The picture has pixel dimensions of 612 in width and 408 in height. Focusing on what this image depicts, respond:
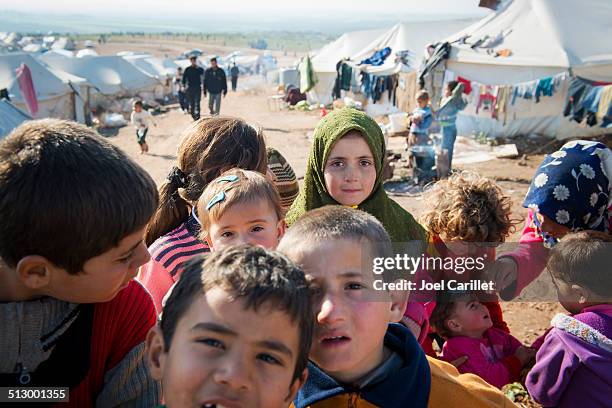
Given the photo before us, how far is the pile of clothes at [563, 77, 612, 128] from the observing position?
13.0m

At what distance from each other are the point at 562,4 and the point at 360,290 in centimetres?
1721

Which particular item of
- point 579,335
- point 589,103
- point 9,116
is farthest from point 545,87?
point 579,335

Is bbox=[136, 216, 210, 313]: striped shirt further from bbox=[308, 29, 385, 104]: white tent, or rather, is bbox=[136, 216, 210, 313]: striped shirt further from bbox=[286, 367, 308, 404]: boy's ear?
bbox=[308, 29, 385, 104]: white tent

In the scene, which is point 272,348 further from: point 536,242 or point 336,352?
point 536,242

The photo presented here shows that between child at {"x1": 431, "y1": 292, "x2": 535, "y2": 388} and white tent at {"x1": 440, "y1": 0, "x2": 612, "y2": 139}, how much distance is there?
1295cm

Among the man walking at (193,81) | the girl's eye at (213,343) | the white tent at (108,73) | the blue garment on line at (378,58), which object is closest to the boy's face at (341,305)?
the girl's eye at (213,343)

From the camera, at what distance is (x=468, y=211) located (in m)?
2.79

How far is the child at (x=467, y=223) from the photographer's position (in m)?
2.78

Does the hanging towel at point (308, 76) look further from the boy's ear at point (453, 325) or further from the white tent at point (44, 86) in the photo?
the boy's ear at point (453, 325)

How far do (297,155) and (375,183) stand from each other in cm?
1145

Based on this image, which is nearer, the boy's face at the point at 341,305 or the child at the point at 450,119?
the boy's face at the point at 341,305

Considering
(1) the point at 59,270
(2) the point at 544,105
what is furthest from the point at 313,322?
(2) the point at 544,105

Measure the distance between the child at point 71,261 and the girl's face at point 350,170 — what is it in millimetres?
1246

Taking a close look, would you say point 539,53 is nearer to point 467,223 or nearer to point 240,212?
point 467,223
